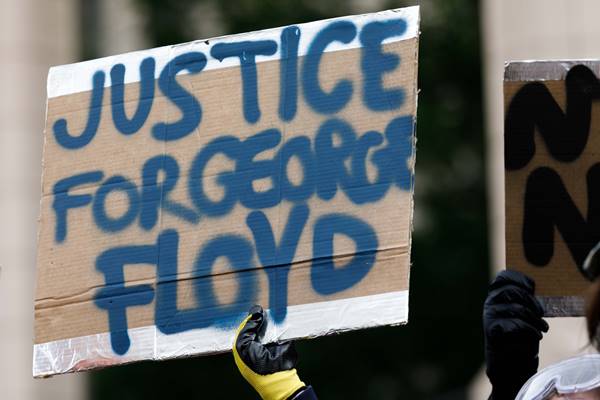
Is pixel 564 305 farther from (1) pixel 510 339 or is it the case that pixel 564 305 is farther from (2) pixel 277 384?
(2) pixel 277 384

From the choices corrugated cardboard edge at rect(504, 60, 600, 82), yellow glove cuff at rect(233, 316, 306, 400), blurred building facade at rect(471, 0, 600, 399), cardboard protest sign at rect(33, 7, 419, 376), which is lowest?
yellow glove cuff at rect(233, 316, 306, 400)

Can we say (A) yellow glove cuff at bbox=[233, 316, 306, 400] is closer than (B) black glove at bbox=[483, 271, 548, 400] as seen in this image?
No

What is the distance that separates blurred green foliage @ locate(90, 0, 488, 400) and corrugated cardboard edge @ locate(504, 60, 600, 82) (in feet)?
23.5

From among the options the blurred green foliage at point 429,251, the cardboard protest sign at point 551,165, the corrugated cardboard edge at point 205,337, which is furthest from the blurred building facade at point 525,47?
the corrugated cardboard edge at point 205,337

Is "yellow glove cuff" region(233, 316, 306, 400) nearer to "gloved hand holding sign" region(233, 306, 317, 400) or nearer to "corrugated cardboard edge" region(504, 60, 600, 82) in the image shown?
"gloved hand holding sign" region(233, 306, 317, 400)

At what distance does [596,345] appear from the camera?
9.27ft

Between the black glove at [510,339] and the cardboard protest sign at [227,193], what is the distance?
23cm

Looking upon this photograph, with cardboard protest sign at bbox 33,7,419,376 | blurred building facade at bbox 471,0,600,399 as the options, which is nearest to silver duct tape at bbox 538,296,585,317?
cardboard protest sign at bbox 33,7,419,376

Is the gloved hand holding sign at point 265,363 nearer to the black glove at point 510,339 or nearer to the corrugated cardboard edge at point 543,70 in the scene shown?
the black glove at point 510,339

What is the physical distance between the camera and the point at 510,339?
3.28 metres

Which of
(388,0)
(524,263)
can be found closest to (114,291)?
(524,263)

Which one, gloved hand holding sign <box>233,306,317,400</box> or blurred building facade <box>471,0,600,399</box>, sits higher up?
blurred building facade <box>471,0,600,399</box>

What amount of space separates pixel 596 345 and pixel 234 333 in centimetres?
102

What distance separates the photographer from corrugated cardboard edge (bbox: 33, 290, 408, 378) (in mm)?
3436
